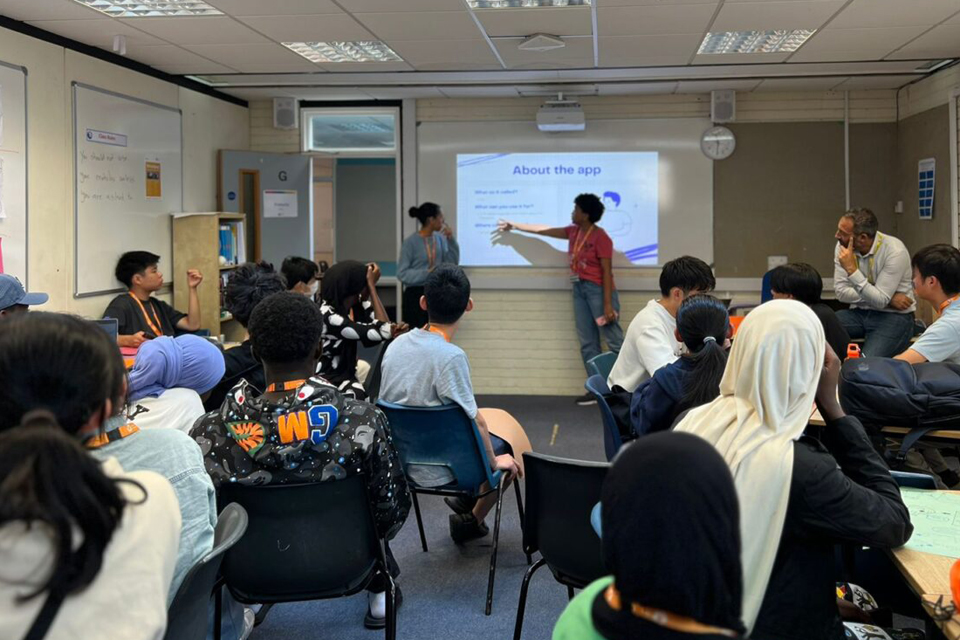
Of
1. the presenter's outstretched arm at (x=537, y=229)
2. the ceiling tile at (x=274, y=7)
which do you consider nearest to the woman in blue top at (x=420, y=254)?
the presenter's outstretched arm at (x=537, y=229)

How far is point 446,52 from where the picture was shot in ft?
18.8

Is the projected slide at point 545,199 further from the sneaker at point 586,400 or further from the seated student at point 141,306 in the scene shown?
the seated student at point 141,306

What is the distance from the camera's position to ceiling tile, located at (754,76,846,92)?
22.2 feet

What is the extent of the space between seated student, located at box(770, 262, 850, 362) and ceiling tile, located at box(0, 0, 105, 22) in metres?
3.77

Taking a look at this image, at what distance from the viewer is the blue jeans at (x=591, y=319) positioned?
7297 mm

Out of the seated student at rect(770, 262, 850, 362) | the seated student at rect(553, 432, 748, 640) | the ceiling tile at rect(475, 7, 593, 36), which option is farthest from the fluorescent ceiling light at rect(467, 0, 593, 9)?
the seated student at rect(553, 432, 748, 640)

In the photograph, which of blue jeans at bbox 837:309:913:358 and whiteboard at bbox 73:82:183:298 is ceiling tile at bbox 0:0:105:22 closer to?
whiteboard at bbox 73:82:183:298

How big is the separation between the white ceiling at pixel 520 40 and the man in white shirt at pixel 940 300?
4.94 feet

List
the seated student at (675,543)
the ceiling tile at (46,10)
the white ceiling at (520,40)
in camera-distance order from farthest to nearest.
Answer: the white ceiling at (520,40), the ceiling tile at (46,10), the seated student at (675,543)

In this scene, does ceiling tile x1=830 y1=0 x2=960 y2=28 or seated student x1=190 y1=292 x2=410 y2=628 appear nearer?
seated student x1=190 y1=292 x2=410 y2=628

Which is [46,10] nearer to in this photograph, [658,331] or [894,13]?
[658,331]

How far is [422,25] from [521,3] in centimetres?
69

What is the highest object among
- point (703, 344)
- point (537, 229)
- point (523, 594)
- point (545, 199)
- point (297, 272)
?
point (545, 199)

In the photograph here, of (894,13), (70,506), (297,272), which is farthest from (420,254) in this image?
(70,506)
